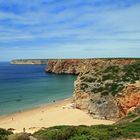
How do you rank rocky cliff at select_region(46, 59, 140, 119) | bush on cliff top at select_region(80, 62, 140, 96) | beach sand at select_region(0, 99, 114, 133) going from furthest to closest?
1. bush on cliff top at select_region(80, 62, 140, 96)
2. beach sand at select_region(0, 99, 114, 133)
3. rocky cliff at select_region(46, 59, 140, 119)

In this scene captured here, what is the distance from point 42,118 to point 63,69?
3999 inches

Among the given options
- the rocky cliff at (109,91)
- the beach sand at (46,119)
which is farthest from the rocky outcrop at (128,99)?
the beach sand at (46,119)

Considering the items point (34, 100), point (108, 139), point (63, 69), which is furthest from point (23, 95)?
point (63, 69)

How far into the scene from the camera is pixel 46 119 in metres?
44.4

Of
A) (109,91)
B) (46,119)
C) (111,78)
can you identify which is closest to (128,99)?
(109,91)

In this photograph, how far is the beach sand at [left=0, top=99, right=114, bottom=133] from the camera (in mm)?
40250

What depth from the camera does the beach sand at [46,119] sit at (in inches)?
1585

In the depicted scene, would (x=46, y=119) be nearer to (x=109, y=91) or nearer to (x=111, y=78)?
(x=109, y=91)

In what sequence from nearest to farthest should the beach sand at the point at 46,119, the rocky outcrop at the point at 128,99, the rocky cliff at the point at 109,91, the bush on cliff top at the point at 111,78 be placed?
the rocky outcrop at the point at 128,99 < the rocky cliff at the point at 109,91 < the beach sand at the point at 46,119 < the bush on cliff top at the point at 111,78

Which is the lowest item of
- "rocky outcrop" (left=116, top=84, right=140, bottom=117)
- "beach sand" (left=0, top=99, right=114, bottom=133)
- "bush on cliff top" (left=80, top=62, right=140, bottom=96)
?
"beach sand" (left=0, top=99, right=114, bottom=133)

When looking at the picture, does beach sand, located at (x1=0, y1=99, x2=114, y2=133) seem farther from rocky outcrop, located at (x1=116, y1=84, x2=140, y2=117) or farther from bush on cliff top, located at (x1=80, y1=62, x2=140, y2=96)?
bush on cliff top, located at (x1=80, y1=62, x2=140, y2=96)

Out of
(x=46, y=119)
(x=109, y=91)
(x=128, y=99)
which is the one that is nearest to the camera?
(x=128, y=99)

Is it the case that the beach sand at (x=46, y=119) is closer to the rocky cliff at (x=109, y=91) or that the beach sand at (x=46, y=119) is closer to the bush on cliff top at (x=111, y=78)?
the rocky cliff at (x=109, y=91)

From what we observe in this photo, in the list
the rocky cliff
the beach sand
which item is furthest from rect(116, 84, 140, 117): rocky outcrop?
the beach sand
